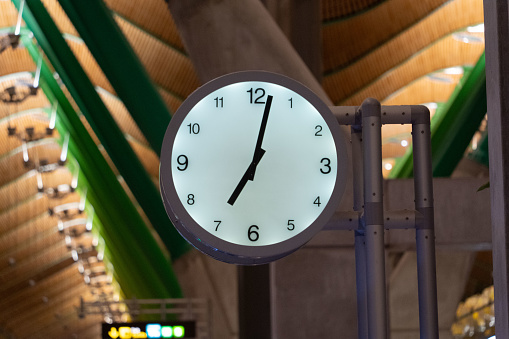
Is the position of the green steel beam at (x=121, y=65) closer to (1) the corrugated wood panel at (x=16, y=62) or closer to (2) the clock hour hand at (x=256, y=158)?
(2) the clock hour hand at (x=256, y=158)

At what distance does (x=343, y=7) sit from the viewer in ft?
94.7

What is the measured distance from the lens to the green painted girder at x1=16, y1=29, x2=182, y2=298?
2947cm

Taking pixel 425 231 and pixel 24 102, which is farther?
pixel 24 102

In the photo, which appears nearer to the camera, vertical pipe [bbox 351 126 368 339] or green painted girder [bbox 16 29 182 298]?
vertical pipe [bbox 351 126 368 339]

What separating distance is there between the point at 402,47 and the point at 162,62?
720cm

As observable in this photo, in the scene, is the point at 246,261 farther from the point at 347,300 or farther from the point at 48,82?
the point at 48,82

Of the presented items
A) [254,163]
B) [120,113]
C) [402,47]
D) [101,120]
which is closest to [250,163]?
[254,163]

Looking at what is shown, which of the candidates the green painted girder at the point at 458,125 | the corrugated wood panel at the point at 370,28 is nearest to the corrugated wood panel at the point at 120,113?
the corrugated wood panel at the point at 370,28

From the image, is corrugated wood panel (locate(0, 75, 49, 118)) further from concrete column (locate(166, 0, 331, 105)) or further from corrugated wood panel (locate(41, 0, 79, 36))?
concrete column (locate(166, 0, 331, 105))

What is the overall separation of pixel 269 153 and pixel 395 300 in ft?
51.5

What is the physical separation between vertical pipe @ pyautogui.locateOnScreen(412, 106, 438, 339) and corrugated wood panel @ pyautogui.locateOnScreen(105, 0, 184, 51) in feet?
85.3

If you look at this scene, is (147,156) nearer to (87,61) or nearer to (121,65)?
(87,61)

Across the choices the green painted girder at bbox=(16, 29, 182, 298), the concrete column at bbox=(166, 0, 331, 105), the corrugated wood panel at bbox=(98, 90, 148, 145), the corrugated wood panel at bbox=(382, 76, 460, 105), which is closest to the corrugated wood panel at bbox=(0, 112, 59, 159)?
the corrugated wood panel at bbox=(98, 90, 148, 145)

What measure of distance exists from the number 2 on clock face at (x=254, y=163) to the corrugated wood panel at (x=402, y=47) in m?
25.4
